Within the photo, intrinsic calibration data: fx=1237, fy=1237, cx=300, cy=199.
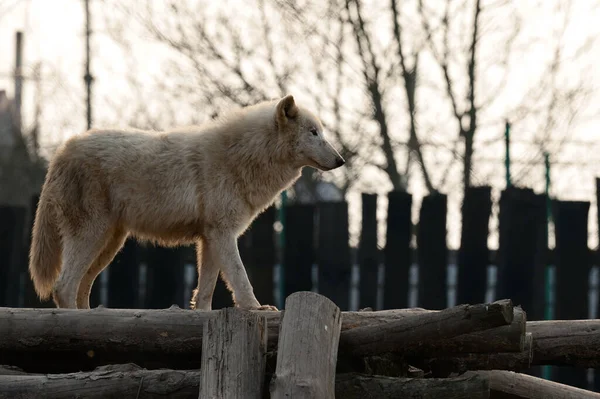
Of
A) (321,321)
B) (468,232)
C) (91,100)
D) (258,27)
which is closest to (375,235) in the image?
(468,232)

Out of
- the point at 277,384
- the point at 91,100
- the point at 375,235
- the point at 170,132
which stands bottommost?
the point at 277,384

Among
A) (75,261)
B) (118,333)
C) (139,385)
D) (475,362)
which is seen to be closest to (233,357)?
(139,385)

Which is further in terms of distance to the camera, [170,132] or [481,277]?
[481,277]

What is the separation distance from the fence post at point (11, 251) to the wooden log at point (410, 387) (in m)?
6.20

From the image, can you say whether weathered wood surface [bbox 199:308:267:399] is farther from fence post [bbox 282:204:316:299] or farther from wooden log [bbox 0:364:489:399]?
fence post [bbox 282:204:316:299]

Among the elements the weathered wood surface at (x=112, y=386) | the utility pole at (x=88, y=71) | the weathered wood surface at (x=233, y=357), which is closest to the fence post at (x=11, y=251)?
the weathered wood surface at (x=112, y=386)

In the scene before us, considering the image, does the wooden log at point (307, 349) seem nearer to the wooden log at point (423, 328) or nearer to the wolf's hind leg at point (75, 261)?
the wooden log at point (423, 328)

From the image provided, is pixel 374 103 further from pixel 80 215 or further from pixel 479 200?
pixel 80 215

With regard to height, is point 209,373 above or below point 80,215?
below

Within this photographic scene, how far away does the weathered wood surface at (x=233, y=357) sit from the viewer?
607 centimetres

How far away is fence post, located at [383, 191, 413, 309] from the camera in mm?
10562

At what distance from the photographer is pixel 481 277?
10.4 metres

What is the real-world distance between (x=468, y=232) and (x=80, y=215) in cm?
361

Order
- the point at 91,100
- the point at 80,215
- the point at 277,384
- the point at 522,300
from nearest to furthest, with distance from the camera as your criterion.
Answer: the point at 277,384, the point at 80,215, the point at 522,300, the point at 91,100
